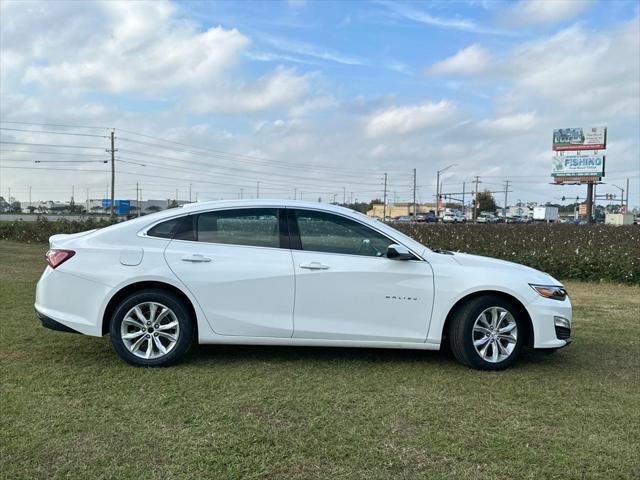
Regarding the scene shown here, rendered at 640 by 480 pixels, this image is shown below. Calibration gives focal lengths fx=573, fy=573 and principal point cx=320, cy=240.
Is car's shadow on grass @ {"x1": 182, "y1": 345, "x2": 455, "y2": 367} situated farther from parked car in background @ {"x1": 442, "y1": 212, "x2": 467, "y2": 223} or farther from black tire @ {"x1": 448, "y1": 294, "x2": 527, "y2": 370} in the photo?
parked car in background @ {"x1": 442, "y1": 212, "x2": 467, "y2": 223}

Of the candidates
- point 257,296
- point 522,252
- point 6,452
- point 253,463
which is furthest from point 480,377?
point 522,252

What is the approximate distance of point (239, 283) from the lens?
16.5 ft

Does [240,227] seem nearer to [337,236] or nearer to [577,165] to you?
[337,236]

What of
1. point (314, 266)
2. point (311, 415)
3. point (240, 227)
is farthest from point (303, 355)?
point (311, 415)

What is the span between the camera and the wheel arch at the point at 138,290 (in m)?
5.03

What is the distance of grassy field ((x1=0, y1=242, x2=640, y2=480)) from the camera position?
330 cm

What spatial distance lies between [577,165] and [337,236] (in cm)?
5329

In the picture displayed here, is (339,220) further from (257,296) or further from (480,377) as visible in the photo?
(480,377)

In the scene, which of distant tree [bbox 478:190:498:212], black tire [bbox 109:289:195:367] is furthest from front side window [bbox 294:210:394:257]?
distant tree [bbox 478:190:498:212]

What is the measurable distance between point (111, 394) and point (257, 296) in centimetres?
141

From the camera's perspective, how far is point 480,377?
498cm

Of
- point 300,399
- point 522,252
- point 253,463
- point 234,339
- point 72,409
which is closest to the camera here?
point 253,463

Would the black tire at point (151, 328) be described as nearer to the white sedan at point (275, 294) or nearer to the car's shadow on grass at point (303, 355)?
the white sedan at point (275, 294)

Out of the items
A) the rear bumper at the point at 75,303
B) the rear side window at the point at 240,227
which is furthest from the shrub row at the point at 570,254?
the rear bumper at the point at 75,303
